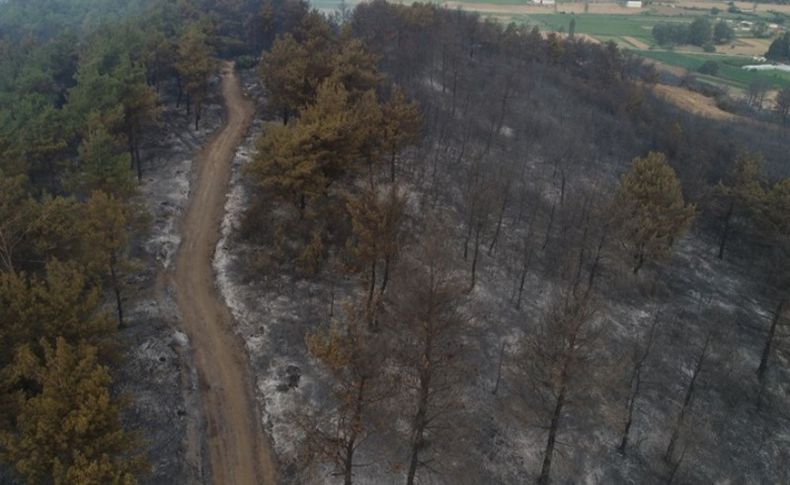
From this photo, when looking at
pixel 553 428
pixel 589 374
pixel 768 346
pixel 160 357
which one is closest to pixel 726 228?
pixel 768 346

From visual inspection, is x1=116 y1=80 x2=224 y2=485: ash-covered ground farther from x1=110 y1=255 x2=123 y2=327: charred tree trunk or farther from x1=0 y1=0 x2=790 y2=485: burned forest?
x1=110 y1=255 x2=123 y2=327: charred tree trunk

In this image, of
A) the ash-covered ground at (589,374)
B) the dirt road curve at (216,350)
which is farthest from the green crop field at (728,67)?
the dirt road curve at (216,350)

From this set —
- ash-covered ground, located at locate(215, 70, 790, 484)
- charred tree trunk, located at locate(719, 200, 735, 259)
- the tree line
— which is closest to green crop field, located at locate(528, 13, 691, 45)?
charred tree trunk, located at locate(719, 200, 735, 259)

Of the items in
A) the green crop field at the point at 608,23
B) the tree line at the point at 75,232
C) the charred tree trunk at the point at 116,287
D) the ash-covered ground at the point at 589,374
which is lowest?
the ash-covered ground at the point at 589,374

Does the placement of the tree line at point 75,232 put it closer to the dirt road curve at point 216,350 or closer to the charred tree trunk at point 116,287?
the charred tree trunk at point 116,287

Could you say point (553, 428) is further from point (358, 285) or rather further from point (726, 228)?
point (726, 228)

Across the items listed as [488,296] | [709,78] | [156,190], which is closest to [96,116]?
[156,190]
